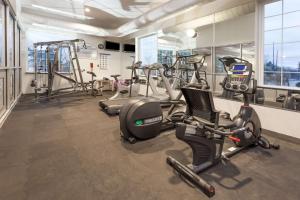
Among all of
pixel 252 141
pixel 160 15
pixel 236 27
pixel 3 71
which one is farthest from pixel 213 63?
pixel 3 71

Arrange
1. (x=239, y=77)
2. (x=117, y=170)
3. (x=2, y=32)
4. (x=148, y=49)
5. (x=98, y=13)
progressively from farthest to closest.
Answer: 1. (x=148, y=49)
2. (x=98, y=13)
3. (x=2, y=32)
4. (x=239, y=77)
5. (x=117, y=170)

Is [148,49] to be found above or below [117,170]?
above

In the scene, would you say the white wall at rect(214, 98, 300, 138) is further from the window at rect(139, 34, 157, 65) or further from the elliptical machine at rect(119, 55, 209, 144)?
the window at rect(139, 34, 157, 65)

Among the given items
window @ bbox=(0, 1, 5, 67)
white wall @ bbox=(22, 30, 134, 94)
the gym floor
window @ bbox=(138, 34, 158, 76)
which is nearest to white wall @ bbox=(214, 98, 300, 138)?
the gym floor

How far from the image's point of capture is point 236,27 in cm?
582

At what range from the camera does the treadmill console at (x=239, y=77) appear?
253 cm

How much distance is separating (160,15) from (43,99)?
15.4ft

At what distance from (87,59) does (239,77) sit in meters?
8.02

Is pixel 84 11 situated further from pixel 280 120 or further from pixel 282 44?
pixel 280 120

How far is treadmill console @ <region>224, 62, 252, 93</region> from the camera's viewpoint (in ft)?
8.31

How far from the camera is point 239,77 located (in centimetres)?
262

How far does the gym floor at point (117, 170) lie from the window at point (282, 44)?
1406mm

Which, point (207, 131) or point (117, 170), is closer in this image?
point (207, 131)

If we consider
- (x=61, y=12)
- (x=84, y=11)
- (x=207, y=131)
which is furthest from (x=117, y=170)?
(x=61, y=12)
